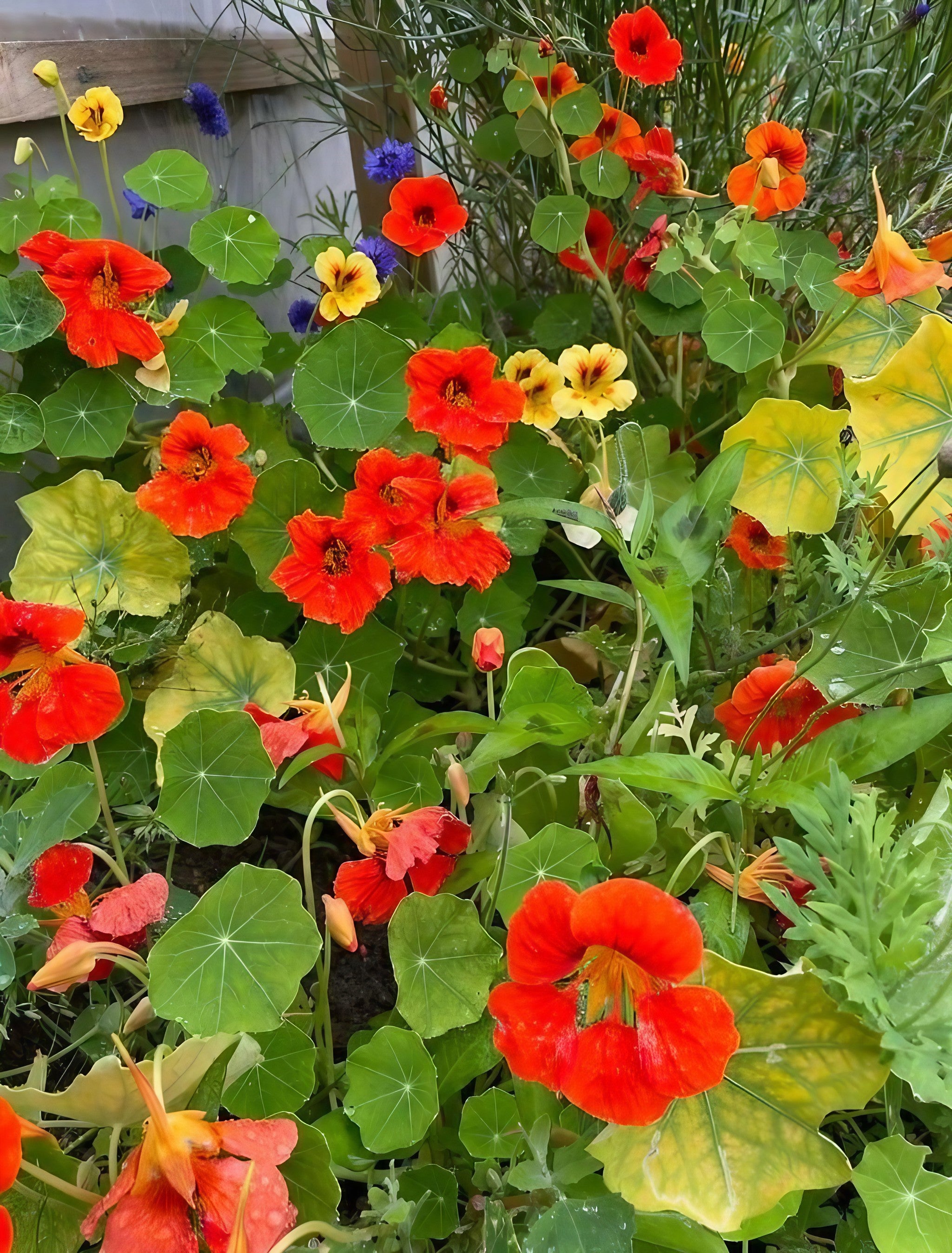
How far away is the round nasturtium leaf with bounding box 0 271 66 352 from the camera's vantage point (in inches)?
37.5

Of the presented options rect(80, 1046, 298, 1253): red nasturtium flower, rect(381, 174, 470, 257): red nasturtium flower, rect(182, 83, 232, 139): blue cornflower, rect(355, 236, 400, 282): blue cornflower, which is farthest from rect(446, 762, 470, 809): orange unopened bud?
rect(182, 83, 232, 139): blue cornflower

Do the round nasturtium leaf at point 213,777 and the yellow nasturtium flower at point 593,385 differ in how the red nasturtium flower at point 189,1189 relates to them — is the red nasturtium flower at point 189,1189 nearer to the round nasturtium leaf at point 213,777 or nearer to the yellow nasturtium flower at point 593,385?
the round nasturtium leaf at point 213,777

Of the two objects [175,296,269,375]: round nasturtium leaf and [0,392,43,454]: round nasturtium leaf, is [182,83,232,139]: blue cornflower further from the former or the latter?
[0,392,43,454]: round nasturtium leaf

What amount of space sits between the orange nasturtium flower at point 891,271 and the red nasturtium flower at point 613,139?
1.31ft

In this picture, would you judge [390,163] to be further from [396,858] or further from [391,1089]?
[391,1089]

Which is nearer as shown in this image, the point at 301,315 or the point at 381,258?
the point at 381,258

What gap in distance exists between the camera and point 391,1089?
62 cm

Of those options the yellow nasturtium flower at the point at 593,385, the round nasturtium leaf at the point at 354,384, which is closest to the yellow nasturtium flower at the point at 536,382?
the yellow nasturtium flower at the point at 593,385

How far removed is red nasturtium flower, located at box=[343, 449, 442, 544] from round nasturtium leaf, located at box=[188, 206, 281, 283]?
38 cm

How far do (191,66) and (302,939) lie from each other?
4.46 ft

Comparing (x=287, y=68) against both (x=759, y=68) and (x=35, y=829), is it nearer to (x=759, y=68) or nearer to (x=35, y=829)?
(x=759, y=68)

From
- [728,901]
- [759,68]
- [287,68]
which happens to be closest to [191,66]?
[287,68]

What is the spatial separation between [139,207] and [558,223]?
59 centimetres

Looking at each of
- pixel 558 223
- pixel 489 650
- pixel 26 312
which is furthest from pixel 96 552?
pixel 558 223
